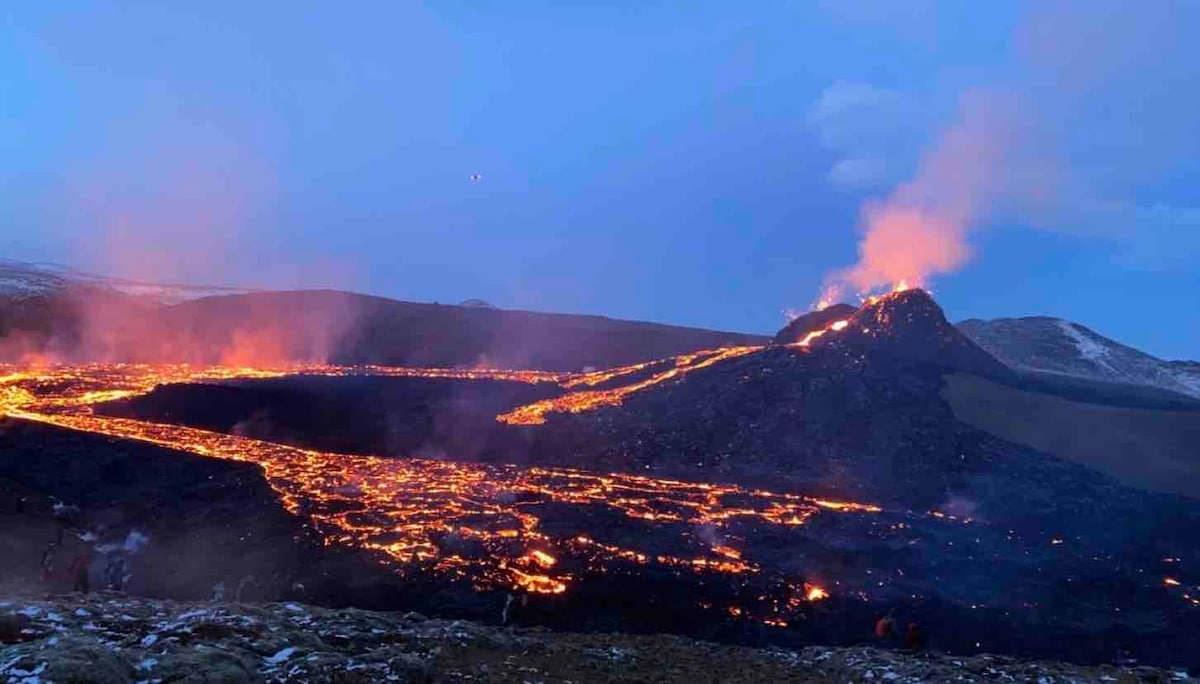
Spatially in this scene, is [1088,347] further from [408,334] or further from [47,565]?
[47,565]

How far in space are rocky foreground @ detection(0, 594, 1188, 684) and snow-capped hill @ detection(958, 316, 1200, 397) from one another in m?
78.2

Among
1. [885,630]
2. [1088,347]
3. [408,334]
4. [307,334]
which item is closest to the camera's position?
[885,630]

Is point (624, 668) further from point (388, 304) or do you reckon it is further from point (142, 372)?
point (388, 304)

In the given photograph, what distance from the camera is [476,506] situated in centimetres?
2928

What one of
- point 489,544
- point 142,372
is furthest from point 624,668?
point 142,372

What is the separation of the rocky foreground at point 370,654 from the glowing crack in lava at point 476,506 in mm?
4137

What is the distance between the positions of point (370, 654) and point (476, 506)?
14.0 m

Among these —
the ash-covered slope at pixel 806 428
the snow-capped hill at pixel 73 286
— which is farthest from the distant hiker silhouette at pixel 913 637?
the snow-capped hill at pixel 73 286

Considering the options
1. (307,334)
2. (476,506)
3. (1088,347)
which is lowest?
(476,506)

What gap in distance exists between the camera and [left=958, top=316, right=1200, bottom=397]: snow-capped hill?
9406cm

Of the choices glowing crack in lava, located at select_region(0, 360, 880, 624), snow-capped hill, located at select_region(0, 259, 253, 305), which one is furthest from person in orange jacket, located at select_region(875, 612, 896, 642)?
snow-capped hill, located at select_region(0, 259, 253, 305)

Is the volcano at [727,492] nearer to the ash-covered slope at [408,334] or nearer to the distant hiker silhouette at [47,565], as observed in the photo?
the distant hiker silhouette at [47,565]

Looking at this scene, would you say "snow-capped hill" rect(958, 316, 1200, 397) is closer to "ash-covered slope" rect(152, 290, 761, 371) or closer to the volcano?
"ash-covered slope" rect(152, 290, 761, 371)

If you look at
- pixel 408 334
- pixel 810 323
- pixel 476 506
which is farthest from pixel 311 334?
pixel 476 506
